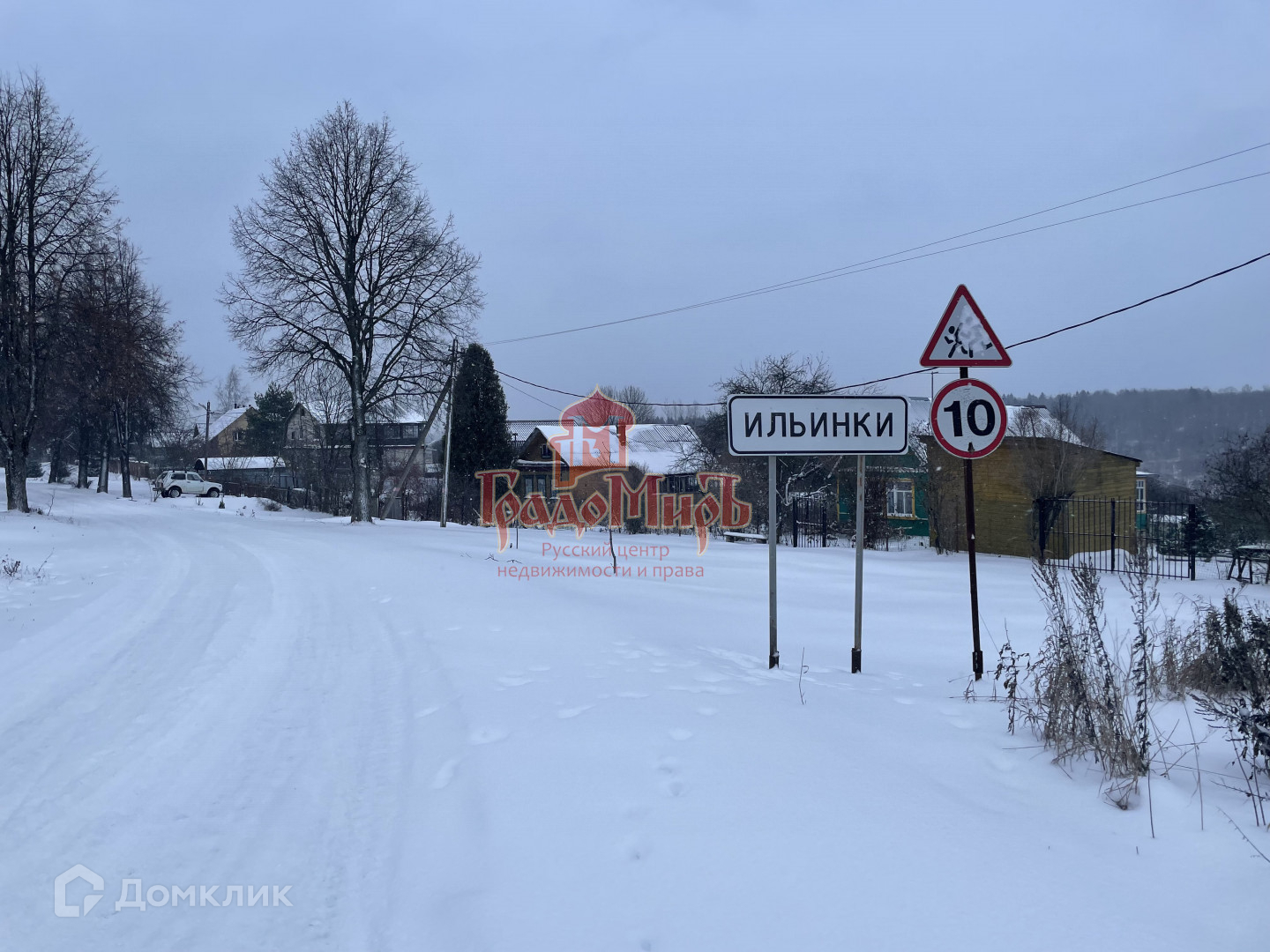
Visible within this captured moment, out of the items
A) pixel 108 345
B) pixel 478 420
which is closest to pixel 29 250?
pixel 108 345

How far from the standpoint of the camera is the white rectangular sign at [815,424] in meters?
6.11

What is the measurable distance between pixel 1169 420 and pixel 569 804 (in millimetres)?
40575

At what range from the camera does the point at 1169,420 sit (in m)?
36.2

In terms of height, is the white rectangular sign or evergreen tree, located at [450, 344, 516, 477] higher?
evergreen tree, located at [450, 344, 516, 477]

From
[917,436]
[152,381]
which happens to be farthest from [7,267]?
[917,436]

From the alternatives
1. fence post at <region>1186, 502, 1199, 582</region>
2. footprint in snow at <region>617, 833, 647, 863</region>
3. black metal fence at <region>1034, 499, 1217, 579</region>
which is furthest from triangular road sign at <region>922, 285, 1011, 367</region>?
fence post at <region>1186, 502, 1199, 582</region>

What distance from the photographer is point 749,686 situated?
562 centimetres

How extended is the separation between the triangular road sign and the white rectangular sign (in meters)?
0.48

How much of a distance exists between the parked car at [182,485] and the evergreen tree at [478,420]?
1776 cm

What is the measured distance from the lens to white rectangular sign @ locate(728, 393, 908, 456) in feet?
20.0

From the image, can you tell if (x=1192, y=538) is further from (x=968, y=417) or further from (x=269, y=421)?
(x=269, y=421)

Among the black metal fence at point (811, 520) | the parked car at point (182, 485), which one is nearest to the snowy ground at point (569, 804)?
the black metal fence at point (811, 520)

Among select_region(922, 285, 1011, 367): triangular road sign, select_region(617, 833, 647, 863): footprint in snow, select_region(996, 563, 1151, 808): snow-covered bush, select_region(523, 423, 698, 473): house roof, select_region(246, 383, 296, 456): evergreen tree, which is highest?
select_region(246, 383, 296, 456): evergreen tree

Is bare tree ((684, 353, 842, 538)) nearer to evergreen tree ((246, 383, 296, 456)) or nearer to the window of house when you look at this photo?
the window of house
